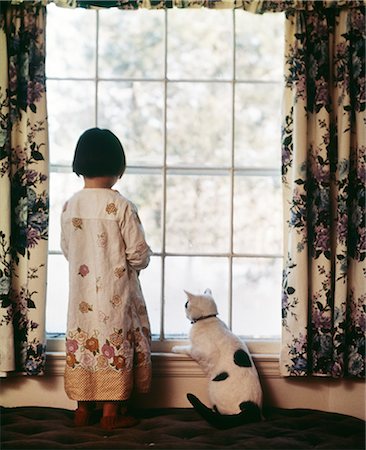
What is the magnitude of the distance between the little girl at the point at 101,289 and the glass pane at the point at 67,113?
440mm

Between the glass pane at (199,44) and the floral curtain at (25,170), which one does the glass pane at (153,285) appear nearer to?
the floral curtain at (25,170)

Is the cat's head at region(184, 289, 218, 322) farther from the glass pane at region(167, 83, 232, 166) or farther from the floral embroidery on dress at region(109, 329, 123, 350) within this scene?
the glass pane at region(167, 83, 232, 166)

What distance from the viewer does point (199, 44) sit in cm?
318

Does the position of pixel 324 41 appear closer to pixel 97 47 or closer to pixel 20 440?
pixel 97 47

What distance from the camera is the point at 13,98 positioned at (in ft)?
9.71

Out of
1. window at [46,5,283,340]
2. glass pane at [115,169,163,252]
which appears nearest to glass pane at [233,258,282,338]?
window at [46,5,283,340]

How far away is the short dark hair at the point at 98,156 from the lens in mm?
2752

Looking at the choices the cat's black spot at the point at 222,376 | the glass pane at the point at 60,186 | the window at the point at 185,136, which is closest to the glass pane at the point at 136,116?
the window at the point at 185,136

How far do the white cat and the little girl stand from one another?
0.97ft

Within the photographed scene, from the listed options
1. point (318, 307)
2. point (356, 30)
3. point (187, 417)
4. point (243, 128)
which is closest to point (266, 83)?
point (243, 128)

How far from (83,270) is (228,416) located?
2.64 feet

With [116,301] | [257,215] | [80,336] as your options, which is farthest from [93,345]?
[257,215]

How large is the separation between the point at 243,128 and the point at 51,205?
95 cm

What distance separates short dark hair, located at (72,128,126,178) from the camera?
2752 millimetres
